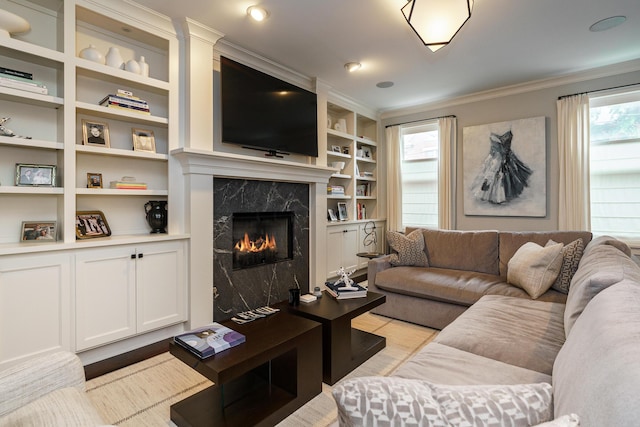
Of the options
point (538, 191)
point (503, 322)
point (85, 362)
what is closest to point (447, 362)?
point (503, 322)

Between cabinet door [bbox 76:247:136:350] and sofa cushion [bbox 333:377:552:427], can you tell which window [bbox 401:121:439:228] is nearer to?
cabinet door [bbox 76:247:136:350]

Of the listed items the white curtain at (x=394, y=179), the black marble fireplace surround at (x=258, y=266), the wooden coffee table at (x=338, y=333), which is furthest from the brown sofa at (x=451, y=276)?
the white curtain at (x=394, y=179)

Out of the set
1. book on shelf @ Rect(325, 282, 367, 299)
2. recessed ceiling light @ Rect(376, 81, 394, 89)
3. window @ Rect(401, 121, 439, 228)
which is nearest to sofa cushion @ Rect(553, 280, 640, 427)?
book on shelf @ Rect(325, 282, 367, 299)

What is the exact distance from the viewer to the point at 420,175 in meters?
5.09

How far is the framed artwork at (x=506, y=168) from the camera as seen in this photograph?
4070 mm

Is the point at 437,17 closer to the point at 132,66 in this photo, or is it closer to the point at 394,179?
the point at 132,66

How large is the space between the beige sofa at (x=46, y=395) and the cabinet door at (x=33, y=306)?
3.99ft

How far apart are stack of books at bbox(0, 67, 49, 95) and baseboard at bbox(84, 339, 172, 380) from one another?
6.32 feet

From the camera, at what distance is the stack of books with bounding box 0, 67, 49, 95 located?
2057 millimetres

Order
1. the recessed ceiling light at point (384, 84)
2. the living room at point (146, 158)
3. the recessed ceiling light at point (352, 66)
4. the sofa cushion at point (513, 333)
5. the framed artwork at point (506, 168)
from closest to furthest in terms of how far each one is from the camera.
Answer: the sofa cushion at point (513, 333) → the living room at point (146, 158) → the recessed ceiling light at point (352, 66) → the framed artwork at point (506, 168) → the recessed ceiling light at point (384, 84)

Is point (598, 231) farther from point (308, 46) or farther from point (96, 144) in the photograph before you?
point (96, 144)

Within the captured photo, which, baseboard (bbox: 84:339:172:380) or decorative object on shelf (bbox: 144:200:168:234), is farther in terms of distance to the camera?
decorative object on shelf (bbox: 144:200:168:234)

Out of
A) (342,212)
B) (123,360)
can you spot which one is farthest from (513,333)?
(342,212)

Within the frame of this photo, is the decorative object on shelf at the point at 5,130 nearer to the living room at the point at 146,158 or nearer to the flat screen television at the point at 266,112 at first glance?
the living room at the point at 146,158
